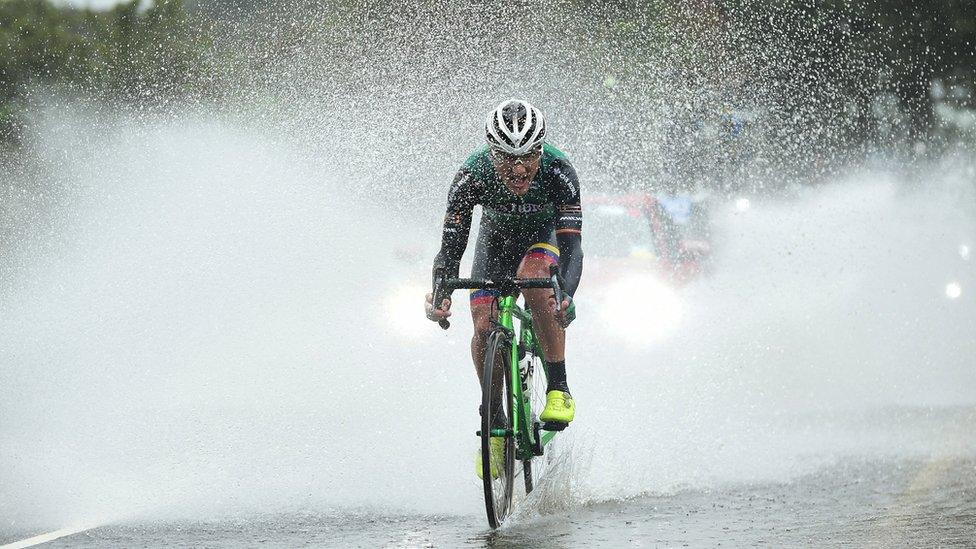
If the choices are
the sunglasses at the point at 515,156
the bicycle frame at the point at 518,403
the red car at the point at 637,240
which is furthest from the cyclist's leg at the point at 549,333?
the red car at the point at 637,240

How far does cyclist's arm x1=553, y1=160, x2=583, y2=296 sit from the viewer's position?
7.51 m

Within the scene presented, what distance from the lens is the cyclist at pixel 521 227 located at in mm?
7215

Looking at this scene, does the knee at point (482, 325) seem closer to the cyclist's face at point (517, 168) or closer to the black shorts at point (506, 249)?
the black shorts at point (506, 249)

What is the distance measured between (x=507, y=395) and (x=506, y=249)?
1.03 m

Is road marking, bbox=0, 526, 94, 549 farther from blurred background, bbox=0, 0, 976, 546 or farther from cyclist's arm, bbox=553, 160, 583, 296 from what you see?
Result: cyclist's arm, bbox=553, 160, 583, 296

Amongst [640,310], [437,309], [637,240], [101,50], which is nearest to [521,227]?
[437,309]

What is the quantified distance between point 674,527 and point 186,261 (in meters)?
8.96

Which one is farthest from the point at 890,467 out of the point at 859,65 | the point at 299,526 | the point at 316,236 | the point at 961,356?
the point at 859,65

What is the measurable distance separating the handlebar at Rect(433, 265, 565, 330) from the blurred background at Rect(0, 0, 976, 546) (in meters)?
1.07

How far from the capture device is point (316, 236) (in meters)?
15.3

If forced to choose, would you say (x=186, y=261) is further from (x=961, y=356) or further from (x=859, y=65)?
(x=859, y=65)

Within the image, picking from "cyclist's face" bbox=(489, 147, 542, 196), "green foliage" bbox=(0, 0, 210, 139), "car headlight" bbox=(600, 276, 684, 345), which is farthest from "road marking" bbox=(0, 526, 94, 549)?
"green foliage" bbox=(0, 0, 210, 139)

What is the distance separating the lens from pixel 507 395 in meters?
7.16

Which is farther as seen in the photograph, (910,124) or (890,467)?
(910,124)
